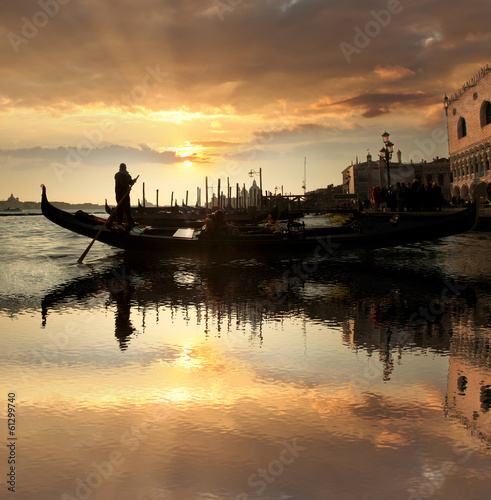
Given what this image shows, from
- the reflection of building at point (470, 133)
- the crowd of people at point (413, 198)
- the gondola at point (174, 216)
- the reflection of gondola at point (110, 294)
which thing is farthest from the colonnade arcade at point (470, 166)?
the reflection of gondola at point (110, 294)

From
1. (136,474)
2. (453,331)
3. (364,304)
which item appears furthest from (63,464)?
(364,304)

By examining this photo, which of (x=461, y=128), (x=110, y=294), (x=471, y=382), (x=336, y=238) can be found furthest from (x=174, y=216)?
(x=471, y=382)

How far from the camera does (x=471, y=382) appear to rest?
15.0 ft

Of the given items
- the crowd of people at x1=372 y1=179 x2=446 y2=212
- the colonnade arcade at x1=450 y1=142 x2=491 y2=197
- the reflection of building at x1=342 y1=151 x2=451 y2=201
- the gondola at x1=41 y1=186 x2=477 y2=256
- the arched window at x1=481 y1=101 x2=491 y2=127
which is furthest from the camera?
the reflection of building at x1=342 y1=151 x2=451 y2=201

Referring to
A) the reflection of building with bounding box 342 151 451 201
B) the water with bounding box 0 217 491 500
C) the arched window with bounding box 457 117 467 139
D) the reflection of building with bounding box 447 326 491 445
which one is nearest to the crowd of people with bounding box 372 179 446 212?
the water with bounding box 0 217 491 500

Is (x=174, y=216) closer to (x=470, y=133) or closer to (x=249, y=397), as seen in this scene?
(x=470, y=133)

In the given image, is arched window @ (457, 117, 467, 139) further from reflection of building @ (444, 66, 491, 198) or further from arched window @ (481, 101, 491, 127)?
arched window @ (481, 101, 491, 127)

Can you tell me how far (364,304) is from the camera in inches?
348

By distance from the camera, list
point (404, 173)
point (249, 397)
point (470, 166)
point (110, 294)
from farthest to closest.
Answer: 1. point (404, 173)
2. point (470, 166)
3. point (110, 294)
4. point (249, 397)

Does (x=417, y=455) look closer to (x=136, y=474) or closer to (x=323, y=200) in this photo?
(x=136, y=474)

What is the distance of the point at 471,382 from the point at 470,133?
6234 centimetres

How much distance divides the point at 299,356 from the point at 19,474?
3.00m

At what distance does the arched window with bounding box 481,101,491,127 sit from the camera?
54.5m

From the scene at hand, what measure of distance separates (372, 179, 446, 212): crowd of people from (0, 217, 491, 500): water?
19.7 meters
